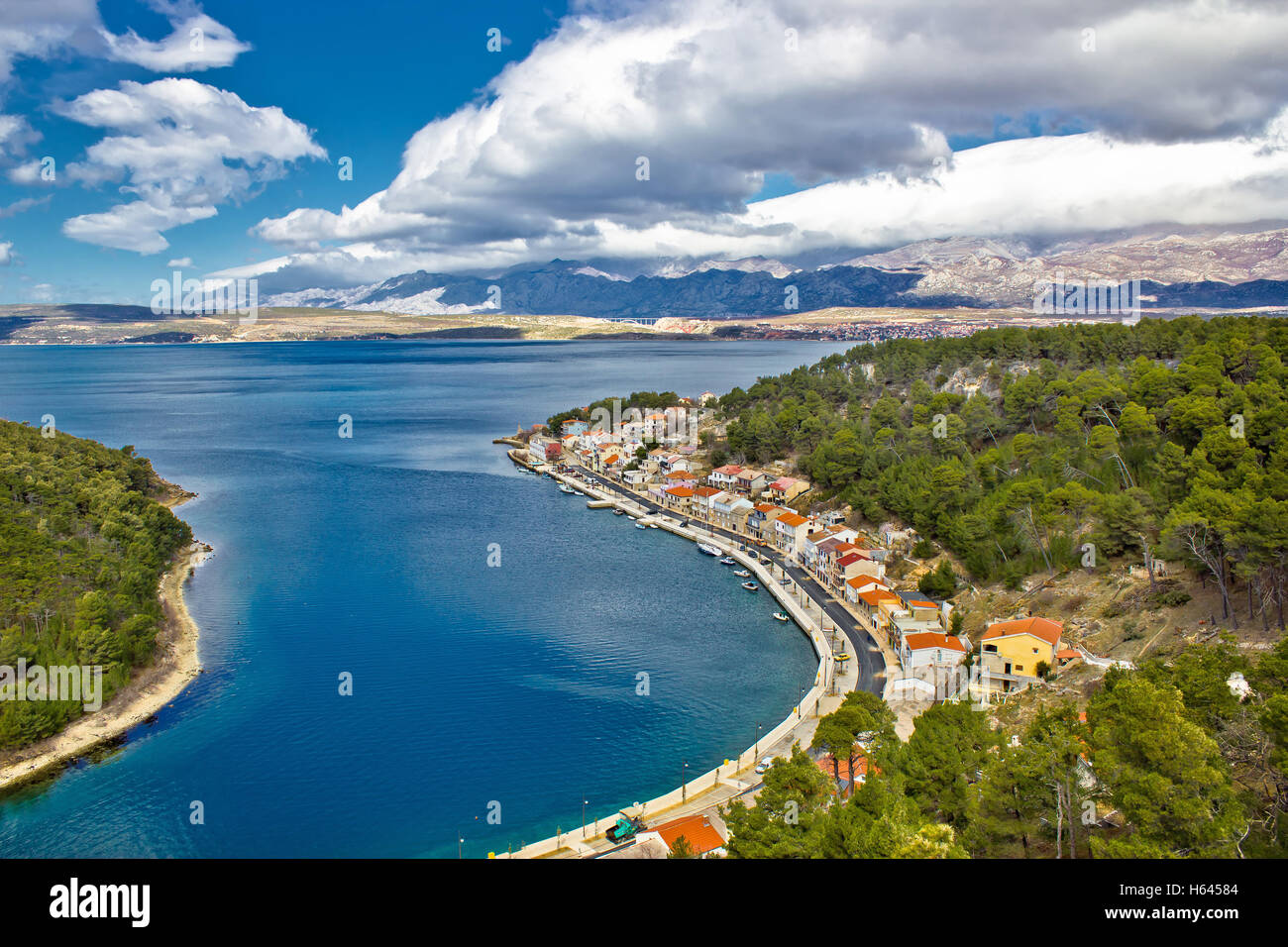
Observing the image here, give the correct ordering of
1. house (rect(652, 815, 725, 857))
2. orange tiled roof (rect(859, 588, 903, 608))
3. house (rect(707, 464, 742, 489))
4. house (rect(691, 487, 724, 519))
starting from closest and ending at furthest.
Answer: house (rect(652, 815, 725, 857)) < orange tiled roof (rect(859, 588, 903, 608)) < house (rect(691, 487, 724, 519)) < house (rect(707, 464, 742, 489))

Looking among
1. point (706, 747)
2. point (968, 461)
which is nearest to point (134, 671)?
point (706, 747)

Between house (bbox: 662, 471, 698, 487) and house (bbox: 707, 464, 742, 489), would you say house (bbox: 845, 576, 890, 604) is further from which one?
house (bbox: 662, 471, 698, 487)

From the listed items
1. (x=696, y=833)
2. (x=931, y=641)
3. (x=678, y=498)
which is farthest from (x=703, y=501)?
(x=696, y=833)

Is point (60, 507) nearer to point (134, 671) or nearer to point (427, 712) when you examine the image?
point (134, 671)

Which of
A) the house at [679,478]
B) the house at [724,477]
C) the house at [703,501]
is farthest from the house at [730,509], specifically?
the house at [679,478]

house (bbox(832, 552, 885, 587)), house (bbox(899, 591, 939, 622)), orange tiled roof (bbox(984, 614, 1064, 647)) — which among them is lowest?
house (bbox(899, 591, 939, 622))

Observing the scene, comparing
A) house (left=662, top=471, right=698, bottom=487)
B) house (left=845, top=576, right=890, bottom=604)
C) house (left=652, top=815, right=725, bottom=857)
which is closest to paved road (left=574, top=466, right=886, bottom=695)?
house (left=845, top=576, right=890, bottom=604)
